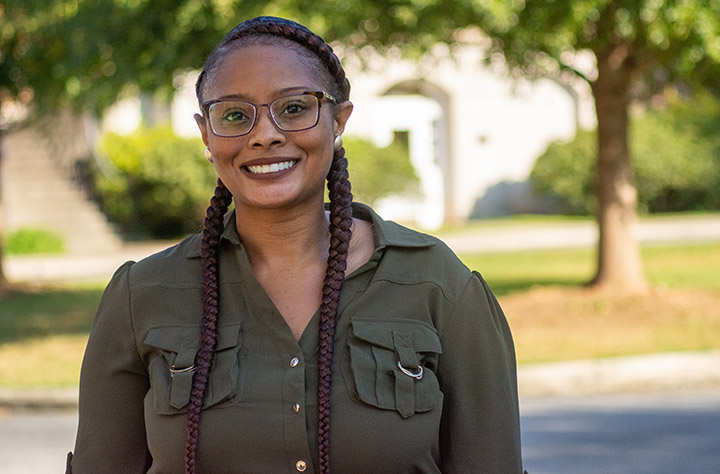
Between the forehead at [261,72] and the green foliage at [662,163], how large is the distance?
22104 mm

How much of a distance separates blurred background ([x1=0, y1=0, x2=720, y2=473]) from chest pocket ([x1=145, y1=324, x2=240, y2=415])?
4.49m

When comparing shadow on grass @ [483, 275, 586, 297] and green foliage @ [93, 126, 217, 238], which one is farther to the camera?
green foliage @ [93, 126, 217, 238]

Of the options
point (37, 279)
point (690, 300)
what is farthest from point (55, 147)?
point (690, 300)

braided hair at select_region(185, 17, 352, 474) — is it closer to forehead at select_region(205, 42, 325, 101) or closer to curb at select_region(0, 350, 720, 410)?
forehead at select_region(205, 42, 325, 101)

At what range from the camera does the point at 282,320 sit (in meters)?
2.32

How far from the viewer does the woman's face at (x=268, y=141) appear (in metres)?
2.34

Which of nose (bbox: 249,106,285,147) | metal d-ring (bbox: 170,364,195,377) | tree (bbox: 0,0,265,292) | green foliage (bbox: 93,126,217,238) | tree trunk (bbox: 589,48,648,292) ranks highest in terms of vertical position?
green foliage (bbox: 93,126,217,238)

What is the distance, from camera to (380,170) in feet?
74.4

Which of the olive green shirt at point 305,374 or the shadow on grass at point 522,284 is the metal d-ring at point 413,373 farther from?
the shadow on grass at point 522,284

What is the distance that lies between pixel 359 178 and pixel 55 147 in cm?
603

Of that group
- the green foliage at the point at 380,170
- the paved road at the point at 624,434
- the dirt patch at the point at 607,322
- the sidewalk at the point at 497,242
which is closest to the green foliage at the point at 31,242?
the sidewalk at the point at 497,242

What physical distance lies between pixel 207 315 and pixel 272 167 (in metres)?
0.35

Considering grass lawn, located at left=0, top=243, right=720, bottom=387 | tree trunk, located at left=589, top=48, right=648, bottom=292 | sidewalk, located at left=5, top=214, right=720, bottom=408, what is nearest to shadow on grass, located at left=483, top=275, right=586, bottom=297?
grass lawn, located at left=0, top=243, right=720, bottom=387

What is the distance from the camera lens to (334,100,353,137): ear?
248 cm
